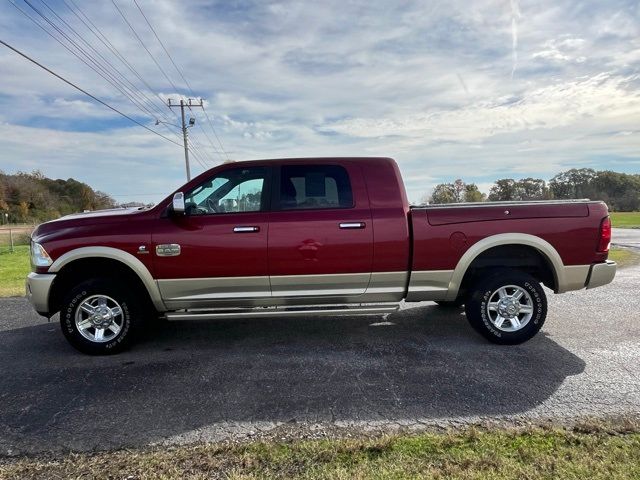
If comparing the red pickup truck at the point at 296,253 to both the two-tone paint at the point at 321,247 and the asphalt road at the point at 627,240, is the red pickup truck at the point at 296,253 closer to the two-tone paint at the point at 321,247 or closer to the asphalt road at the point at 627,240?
the two-tone paint at the point at 321,247

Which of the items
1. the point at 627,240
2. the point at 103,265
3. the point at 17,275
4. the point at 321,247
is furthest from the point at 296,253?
the point at 627,240

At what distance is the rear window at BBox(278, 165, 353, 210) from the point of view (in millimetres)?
4695

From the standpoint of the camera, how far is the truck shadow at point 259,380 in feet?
10.6

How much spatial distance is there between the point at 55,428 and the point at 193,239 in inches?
80.5

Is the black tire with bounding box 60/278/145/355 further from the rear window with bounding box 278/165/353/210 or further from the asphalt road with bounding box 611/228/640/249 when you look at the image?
the asphalt road with bounding box 611/228/640/249

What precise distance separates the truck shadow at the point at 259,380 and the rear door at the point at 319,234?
737mm

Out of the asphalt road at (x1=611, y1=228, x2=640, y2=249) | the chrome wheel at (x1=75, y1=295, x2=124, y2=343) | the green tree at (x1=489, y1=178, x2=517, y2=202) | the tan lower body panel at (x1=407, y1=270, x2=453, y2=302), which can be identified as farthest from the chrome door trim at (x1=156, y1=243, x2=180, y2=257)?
the green tree at (x1=489, y1=178, x2=517, y2=202)

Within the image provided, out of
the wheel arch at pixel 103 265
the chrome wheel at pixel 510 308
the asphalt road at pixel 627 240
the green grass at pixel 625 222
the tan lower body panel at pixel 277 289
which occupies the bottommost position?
the green grass at pixel 625 222

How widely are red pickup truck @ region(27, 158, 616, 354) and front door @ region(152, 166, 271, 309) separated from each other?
0.01 m

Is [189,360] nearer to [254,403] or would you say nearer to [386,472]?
[254,403]

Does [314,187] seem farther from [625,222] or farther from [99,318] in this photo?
[625,222]

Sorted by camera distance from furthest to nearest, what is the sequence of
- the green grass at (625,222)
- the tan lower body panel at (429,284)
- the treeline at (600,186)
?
the treeline at (600,186)
the green grass at (625,222)
the tan lower body panel at (429,284)

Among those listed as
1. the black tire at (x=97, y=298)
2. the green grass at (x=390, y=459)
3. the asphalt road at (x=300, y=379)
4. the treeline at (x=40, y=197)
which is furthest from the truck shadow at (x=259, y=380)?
the treeline at (x=40, y=197)

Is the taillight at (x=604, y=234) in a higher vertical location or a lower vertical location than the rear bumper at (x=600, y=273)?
higher
